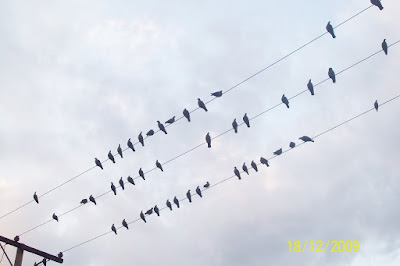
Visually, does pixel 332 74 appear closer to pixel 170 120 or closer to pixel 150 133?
pixel 170 120

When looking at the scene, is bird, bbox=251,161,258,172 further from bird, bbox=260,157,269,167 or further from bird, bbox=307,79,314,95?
bird, bbox=307,79,314,95

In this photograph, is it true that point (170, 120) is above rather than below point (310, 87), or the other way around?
above

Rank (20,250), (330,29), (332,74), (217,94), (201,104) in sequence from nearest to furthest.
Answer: (330,29) < (332,74) < (217,94) < (201,104) < (20,250)

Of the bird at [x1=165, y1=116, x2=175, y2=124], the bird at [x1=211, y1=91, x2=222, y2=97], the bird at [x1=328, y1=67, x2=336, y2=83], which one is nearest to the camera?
the bird at [x1=328, y1=67, x2=336, y2=83]

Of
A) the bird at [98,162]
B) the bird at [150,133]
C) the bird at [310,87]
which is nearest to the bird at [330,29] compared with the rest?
the bird at [310,87]

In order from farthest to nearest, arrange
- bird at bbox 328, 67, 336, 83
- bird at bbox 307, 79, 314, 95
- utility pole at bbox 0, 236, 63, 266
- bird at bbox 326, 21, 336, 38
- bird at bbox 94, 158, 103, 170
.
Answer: bird at bbox 94, 158, 103, 170
utility pole at bbox 0, 236, 63, 266
bird at bbox 307, 79, 314, 95
bird at bbox 328, 67, 336, 83
bird at bbox 326, 21, 336, 38

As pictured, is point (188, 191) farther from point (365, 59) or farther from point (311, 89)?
point (365, 59)

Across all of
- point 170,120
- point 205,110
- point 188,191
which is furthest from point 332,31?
point 188,191

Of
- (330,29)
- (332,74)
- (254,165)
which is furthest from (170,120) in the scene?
(330,29)

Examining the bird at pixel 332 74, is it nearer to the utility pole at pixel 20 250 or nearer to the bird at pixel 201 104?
the bird at pixel 201 104

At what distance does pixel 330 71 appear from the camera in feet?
42.3

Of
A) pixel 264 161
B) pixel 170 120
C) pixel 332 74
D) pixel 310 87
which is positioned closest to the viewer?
pixel 332 74

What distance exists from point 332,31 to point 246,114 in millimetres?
3622

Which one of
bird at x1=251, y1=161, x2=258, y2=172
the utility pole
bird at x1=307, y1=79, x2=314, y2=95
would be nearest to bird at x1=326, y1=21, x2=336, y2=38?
bird at x1=307, y1=79, x2=314, y2=95
